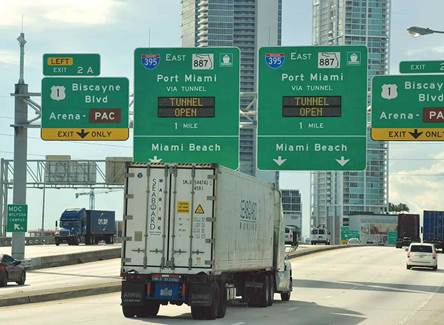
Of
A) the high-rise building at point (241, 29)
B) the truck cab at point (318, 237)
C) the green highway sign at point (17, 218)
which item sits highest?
the high-rise building at point (241, 29)

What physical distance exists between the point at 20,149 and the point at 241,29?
38.0 meters

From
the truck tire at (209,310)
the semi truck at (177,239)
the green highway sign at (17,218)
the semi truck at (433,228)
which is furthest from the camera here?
the semi truck at (433,228)

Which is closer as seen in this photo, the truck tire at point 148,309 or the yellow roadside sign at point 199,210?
the yellow roadside sign at point 199,210

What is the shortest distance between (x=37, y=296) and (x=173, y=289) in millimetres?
6880

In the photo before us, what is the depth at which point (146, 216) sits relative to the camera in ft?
68.8

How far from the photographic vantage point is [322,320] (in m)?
21.2

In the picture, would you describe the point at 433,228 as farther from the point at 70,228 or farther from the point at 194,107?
the point at 194,107

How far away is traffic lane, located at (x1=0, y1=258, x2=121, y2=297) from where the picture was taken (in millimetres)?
34162

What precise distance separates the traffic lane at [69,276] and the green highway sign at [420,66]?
1379cm

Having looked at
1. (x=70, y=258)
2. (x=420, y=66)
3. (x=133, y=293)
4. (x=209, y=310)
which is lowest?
(x=70, y=258)

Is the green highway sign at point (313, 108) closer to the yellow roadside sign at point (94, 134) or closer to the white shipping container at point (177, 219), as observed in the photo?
the yellow roadside sign at point (94, 134)

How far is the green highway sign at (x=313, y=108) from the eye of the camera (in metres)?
34.3

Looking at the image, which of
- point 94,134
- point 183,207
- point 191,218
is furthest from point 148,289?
point 94,134

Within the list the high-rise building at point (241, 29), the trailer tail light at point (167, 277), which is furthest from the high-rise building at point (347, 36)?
the trailer tail light at point (167, 277)
